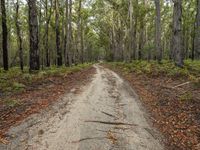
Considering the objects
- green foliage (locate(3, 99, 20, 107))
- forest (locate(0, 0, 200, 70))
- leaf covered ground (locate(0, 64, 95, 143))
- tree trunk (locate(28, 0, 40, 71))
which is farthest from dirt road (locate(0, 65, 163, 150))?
forest (locate(0, 0, 200, 70))

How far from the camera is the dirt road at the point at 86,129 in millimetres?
5789

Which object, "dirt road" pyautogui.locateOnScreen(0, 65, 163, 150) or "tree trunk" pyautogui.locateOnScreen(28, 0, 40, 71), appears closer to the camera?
"dirt road" pyautogui.locateOnScreen(0, 65, 163, 150)

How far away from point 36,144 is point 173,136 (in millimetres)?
3419

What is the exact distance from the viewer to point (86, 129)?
6.68 meters

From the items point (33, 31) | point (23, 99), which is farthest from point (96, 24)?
point (23, 99)

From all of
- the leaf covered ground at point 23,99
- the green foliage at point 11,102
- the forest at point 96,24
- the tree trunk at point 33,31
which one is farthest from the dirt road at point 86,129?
the forest at point 96,24

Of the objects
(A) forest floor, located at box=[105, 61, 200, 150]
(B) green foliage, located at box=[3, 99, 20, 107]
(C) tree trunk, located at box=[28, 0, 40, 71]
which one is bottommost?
(A) forest floor, located at box=[105, 61, 200, 150]

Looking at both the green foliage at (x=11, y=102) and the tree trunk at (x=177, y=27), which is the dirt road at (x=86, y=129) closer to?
the green foliage at (x=11, y=102)

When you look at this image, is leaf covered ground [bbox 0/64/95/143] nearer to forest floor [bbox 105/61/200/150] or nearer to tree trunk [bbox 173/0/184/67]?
forest floor [bbox 105/61/200/150]

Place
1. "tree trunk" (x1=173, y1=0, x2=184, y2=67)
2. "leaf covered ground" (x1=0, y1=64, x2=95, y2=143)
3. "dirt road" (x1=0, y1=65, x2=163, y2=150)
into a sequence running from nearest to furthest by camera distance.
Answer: "dirt road" (x1=0, y1=65, x2=163, y2=150) → "leaf covered ground" (x1=0, y1=64, x2=95, y2=143) → "tree trunk" (x1=173, y1=0, x2=184, y2=67)

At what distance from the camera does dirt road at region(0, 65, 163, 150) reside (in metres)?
5.79

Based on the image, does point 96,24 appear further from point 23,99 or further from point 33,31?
point 23,99

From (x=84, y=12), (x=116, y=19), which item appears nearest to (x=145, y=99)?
(x=84, y=12)

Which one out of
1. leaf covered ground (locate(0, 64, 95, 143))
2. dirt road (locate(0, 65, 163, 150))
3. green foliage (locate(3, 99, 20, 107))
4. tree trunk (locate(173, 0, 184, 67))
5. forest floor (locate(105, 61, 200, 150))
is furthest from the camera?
tree trunk (locate(173, 0, 184, 67))
